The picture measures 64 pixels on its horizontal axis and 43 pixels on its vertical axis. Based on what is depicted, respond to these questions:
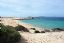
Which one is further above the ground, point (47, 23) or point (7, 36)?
point (7, 36)

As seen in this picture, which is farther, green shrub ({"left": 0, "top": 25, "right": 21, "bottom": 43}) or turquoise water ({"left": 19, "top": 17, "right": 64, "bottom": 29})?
turquoise water ({"left": 19, "top": 17, "right": 64, "bottom": 29})

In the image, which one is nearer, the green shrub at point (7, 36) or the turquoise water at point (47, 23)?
the green shrub at point (7, 36)

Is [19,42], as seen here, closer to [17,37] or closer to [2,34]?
[17,37]

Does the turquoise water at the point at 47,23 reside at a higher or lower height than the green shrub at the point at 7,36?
lower

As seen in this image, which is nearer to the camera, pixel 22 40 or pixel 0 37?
pixel 0 37

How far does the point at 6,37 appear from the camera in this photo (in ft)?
29.4

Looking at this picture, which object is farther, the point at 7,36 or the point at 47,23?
the point at 47,23

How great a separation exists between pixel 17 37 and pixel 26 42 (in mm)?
704

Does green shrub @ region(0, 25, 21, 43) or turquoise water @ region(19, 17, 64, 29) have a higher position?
green shrub @ region(0, 25, 21, 43)

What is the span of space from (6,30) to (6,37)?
64 centimetres

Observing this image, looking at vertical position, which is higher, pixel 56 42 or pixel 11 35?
pixel 11 35

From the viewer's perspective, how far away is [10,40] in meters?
8.96

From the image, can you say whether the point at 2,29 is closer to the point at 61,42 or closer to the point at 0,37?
the point at 0,37

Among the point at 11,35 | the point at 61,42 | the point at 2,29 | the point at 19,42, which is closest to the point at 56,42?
the point at 61,42
